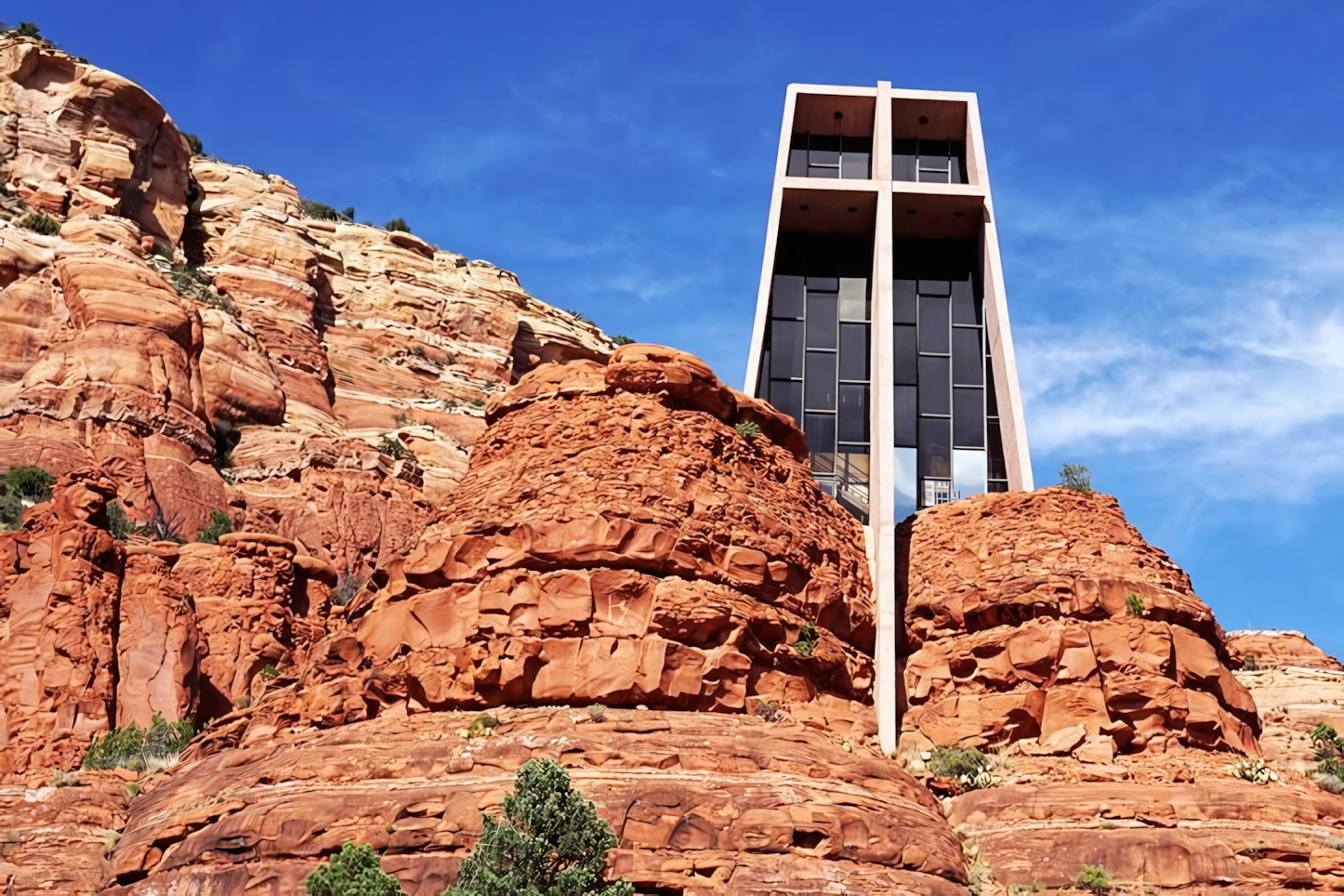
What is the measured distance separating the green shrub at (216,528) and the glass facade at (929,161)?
19.0 meters

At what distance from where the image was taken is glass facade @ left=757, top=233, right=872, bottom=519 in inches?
1768

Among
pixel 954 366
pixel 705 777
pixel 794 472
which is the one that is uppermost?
pixel 954 366

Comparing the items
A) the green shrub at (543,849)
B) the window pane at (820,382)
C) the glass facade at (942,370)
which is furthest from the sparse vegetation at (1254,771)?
the window pane at (820,382)

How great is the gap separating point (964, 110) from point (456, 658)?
22185mm

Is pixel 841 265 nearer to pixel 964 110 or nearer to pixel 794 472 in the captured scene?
pixel 964 110

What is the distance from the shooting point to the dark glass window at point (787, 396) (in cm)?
4547

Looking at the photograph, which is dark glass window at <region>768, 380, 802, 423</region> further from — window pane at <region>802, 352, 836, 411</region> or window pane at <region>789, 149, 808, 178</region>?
window pane at <region>789, 149, 808, 178</region>

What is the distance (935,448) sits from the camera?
44.8 metres

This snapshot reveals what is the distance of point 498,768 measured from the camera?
27.9 meters

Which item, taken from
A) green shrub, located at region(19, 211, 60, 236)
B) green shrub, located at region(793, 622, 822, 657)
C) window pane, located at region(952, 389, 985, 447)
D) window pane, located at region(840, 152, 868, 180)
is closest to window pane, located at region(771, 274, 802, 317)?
window pane, located at region(840, 152, 868, 180)

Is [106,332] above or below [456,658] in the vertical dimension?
above

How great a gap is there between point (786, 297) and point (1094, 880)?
21.0m

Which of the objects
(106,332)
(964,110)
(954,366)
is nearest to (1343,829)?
(954,366)

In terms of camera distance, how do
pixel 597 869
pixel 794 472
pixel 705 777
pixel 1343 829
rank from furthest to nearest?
pixel 794 472 < pixel 1343 829 < pixel 705 777 < pixel 597 869
